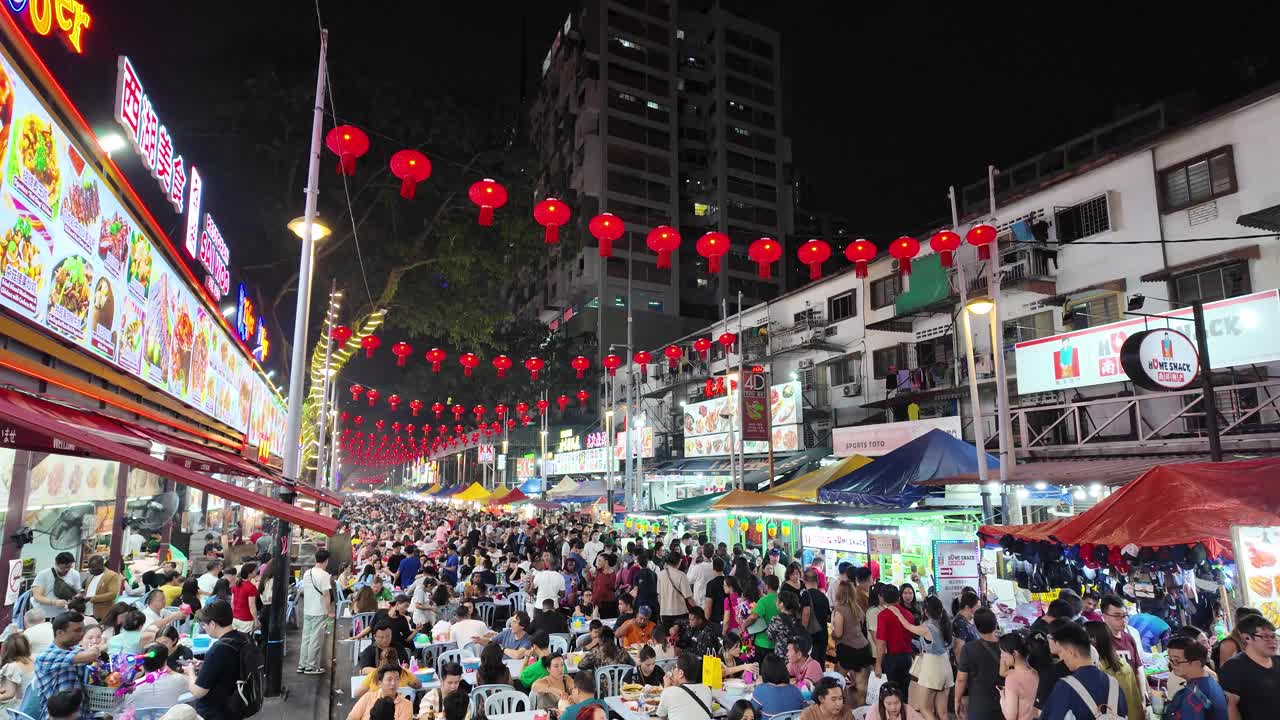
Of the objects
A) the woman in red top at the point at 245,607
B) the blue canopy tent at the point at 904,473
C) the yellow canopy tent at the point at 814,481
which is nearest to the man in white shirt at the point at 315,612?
the woman in red top at the point at 245,607

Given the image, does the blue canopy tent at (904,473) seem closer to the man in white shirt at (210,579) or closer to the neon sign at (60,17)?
the man in white shirt at (210,579)

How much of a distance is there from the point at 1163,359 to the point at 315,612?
45.8 feet

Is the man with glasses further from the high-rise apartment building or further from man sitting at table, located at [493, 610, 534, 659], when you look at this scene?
the high-rise apartment building

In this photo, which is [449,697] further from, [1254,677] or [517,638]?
[1254,677]

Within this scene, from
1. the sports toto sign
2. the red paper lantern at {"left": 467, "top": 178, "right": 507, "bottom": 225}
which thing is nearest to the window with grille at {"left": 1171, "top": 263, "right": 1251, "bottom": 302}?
the sports toto sign

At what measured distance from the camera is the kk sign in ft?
44.2

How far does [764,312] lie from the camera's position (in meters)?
33.0

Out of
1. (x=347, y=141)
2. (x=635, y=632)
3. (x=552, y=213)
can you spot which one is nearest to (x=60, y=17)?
(x=347, y=141)

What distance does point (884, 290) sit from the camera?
2530cm

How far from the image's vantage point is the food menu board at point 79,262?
6055mm

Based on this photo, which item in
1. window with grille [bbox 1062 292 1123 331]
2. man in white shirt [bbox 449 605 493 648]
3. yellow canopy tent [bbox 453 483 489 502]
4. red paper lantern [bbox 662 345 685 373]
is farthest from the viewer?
yellow canopy tent [bbox 453 483 489 502]

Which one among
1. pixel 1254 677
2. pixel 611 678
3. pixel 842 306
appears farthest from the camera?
pixel 842 306

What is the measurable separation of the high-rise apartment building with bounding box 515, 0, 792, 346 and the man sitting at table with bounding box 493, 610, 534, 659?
43.1 metres

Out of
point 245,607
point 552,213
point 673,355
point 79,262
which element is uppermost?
point 673,355
